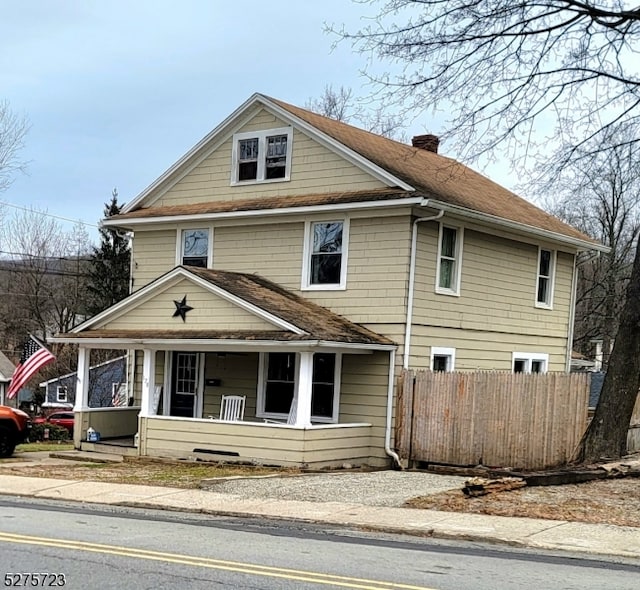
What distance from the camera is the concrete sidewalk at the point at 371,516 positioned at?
10.2 m

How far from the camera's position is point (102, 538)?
9516 millimetres

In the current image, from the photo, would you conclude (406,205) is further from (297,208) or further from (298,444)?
(298,444)

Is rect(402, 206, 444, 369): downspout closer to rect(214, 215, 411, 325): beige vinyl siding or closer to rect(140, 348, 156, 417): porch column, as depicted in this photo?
rect(214, 215, 411, 325): beige vinyl siding

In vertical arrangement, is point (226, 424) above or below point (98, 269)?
below

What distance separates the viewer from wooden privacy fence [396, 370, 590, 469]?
58.7 feet

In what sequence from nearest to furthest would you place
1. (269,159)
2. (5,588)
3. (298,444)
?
(5,588) → (298,444) → (269,159)

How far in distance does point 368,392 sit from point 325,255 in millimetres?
3259

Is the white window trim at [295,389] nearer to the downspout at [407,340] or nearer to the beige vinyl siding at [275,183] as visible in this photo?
the downspout at [407,340]

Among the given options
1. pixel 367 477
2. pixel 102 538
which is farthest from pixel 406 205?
pixel 102 538

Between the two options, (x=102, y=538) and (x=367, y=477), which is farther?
(x=367, y=477)

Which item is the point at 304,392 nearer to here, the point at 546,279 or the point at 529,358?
the point at 529,358

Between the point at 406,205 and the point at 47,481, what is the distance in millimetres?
8818

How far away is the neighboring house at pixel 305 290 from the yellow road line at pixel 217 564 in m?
8.68

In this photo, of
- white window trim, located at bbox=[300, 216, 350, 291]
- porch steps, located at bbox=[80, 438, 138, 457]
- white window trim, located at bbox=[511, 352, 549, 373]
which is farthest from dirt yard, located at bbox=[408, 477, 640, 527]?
porch steps, located at bbox=[80, 438, 138, 457]
